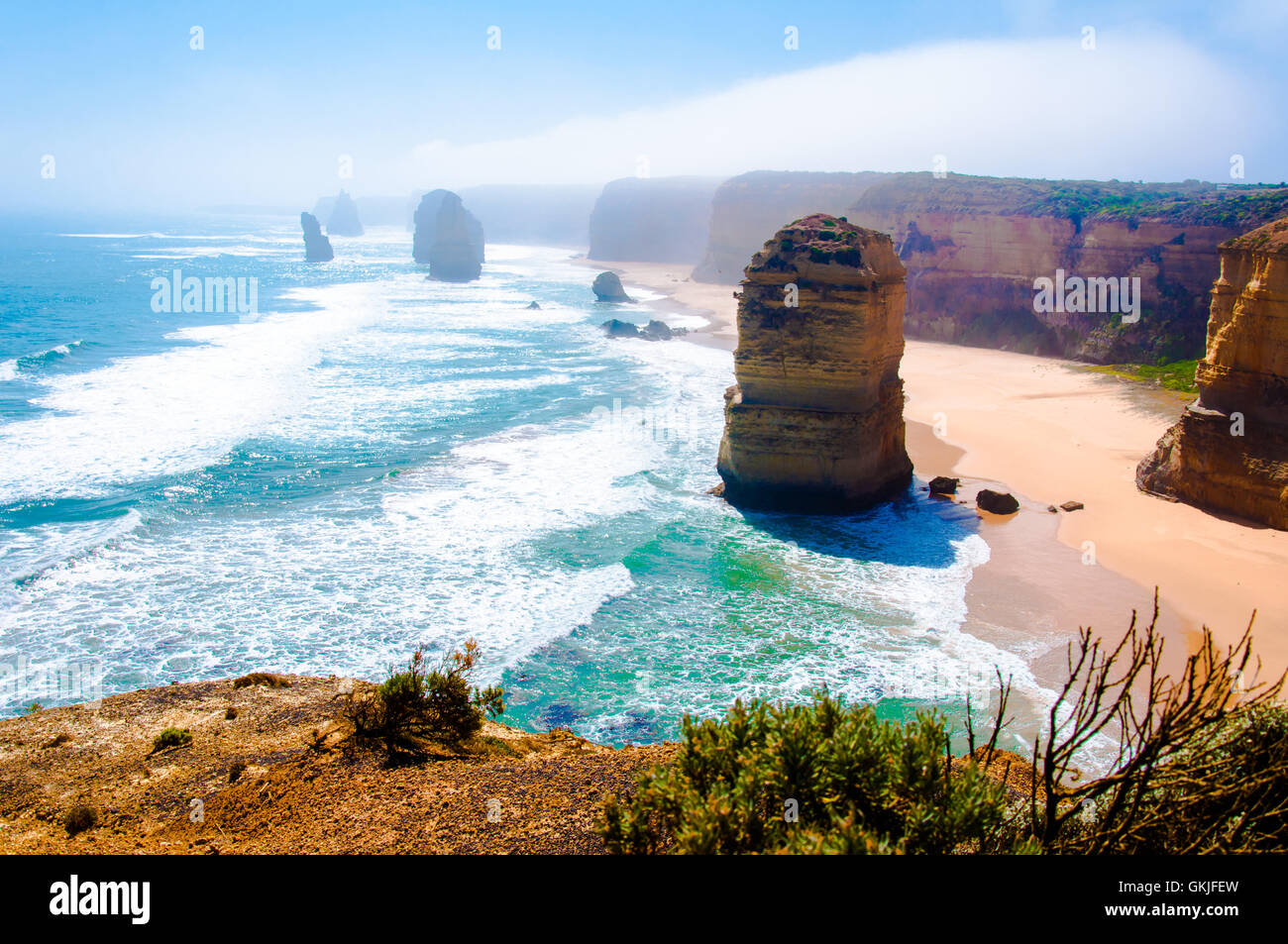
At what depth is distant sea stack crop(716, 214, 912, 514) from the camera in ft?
78.4

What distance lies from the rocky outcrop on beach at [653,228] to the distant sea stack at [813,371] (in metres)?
115

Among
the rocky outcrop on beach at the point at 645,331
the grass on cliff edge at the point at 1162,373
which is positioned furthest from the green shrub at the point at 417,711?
the rocky outcrop on beach at the point at 645,331

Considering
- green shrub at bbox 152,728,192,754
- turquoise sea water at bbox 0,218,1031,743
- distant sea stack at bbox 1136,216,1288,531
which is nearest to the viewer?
green shrub at bbox 152,728,192,754

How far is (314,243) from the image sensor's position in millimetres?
130875

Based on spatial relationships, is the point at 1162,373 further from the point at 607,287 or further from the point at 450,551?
the point at 607,287

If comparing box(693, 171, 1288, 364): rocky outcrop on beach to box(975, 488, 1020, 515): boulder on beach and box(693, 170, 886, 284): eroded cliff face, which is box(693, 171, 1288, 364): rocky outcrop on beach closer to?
box(693, 170, 886, 284): eroded cliff face

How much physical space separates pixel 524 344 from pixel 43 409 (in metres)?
28.8

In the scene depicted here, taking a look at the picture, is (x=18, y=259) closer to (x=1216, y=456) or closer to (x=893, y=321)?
(x=893, y=321)

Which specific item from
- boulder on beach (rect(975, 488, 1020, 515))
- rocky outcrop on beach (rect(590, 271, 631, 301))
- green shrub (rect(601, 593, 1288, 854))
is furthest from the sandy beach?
rocky outcrop on beach (rect(590, 271, 631, 301))

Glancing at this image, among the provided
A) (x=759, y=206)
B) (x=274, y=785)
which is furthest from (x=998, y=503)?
(x=759, y=206)

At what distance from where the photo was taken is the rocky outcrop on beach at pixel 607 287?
83125 mm

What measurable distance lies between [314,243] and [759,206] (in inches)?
2904

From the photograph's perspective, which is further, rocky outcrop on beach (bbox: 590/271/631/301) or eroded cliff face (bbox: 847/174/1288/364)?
rocky outcrop on beach (bbox: 590/271/631/301)

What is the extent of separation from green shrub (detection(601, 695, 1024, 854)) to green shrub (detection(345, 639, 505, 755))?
4.40 metres
